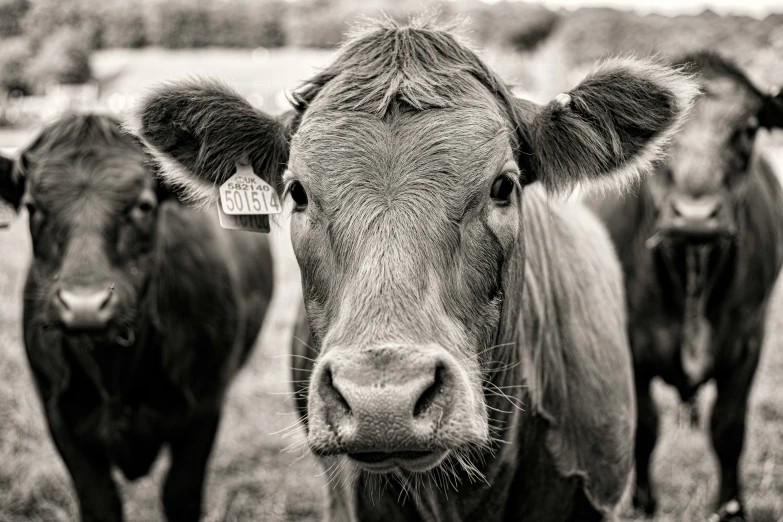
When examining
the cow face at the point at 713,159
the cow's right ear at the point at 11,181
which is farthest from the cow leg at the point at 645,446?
the cow's right ear at the point at 11,181

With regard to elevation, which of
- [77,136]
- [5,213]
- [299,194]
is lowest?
[5,213]

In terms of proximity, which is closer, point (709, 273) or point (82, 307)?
point (82, 307)

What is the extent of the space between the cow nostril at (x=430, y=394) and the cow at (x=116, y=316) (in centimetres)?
215

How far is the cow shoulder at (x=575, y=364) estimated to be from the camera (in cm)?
297

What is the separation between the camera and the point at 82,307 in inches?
144

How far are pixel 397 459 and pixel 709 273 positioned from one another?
3576mm

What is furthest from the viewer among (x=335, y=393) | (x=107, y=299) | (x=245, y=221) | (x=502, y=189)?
(x=107, y=299)

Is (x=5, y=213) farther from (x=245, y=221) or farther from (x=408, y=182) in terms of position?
(x=408, y=182)

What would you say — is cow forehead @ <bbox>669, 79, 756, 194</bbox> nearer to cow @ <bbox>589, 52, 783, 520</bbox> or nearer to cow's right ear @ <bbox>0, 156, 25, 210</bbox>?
cow @ <bbox>589, 52, 783, 520</bbox>

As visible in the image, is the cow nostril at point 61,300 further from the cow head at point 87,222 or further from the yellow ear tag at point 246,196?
the yellow ear tag at point 246,196

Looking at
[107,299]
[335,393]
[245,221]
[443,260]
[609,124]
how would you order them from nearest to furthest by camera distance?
[335,393] → [443,260] → [609,124] → [245,221] → [107,299]

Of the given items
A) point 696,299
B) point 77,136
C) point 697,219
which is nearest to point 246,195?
point 77,136

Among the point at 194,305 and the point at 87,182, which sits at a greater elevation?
the point at 87,182

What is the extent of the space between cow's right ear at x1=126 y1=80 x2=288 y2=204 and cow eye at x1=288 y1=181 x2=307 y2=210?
38 cm
